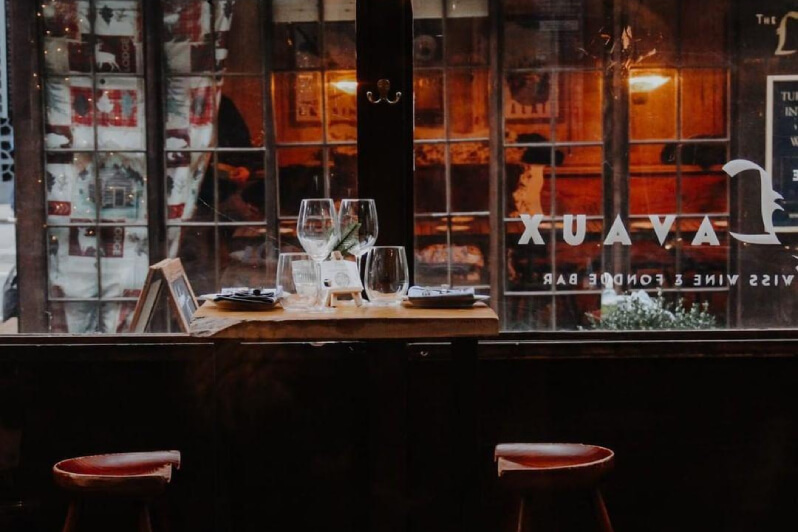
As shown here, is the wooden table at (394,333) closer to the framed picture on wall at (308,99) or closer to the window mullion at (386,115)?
the window mullion at (386,115)

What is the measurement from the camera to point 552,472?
7.34 ft

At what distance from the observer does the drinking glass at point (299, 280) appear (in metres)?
2.44

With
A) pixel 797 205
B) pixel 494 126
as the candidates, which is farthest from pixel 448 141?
pixel 797 205

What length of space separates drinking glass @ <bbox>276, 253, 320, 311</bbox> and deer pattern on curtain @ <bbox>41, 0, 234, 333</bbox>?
0.93 metres

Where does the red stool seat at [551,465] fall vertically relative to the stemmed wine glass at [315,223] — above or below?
below

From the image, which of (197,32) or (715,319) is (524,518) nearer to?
(715,319)

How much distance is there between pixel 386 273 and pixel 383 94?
92cm

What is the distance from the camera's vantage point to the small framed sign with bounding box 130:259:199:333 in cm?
309

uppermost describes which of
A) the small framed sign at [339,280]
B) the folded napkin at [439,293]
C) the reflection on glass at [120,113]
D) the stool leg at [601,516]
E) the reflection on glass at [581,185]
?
the reflection on glass at [120,113]

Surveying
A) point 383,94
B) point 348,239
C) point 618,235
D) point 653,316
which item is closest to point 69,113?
point 383,94

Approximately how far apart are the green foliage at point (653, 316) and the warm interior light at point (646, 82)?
2.52ft

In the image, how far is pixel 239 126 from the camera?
3248 millimetres

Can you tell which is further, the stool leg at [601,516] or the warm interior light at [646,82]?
Answer: the warm interior light at [646,82]

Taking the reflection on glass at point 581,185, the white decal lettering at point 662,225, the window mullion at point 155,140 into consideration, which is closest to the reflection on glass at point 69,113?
the window mullion at point 155,140
